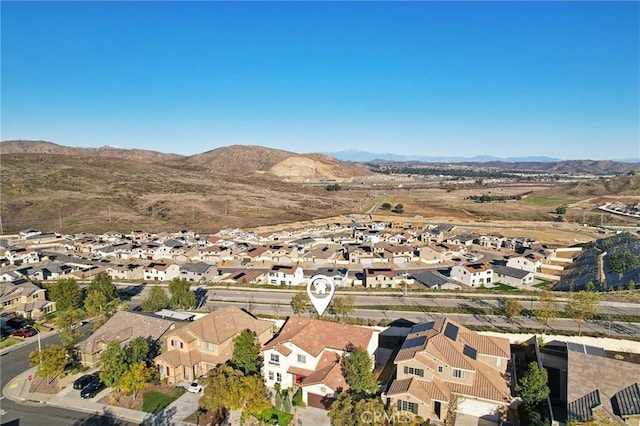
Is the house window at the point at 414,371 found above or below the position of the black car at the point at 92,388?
above

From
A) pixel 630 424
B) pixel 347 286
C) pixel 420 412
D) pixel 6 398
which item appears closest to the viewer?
pixel 630 424

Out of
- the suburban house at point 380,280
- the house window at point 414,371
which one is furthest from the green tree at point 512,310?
the house window at point 414,371

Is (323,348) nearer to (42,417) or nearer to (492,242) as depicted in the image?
(42,417)

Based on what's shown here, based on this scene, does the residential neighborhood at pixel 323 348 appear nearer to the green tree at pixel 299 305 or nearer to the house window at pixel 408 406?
the house window at pixel 408 406

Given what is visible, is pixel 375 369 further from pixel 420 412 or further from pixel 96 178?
pixel 96 178

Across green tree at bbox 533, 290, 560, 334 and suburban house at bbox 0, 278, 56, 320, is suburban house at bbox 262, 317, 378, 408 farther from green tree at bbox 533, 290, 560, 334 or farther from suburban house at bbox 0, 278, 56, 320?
suburban house at bbox 0, 278, 56, 320

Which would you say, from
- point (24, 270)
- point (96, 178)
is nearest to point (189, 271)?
point (24, 270)

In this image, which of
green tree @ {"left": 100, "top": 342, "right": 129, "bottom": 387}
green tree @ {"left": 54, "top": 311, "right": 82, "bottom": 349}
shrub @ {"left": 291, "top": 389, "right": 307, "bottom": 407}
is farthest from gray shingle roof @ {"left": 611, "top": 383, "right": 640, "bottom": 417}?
green tree @ {"left": 54, "top": 311, "right": 82, "bottom": 349}
